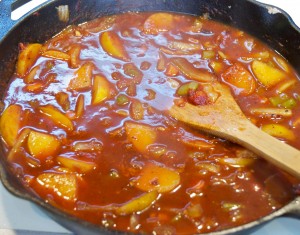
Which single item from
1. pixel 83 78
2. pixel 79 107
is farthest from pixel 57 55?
pixel 79 107

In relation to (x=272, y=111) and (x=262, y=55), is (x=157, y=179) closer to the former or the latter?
(x=272, y=111)

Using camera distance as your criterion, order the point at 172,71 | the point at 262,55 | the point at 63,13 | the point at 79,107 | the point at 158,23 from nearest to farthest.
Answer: the point at 79,107 → the point at 172,71 → the point at 262,55 → the point at 63,13 → the point at 158,23

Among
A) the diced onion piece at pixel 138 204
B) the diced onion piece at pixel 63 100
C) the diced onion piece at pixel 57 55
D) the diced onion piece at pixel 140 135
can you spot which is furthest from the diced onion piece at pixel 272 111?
the diced onion piece at pixel 57 55

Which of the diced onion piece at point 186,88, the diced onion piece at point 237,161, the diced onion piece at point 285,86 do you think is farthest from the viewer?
the diced onion piece at point 285,86

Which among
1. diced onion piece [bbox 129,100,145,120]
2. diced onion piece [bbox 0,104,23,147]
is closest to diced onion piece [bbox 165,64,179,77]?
diced onion piece [bbox 129,100,145,120]

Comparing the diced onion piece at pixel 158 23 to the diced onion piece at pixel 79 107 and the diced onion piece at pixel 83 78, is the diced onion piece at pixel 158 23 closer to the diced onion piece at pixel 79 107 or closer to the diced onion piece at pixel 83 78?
the diced onion piece at pixel 83 78

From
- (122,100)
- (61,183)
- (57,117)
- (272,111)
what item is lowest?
(61,183)

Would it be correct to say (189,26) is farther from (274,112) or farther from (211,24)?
(274,112)
